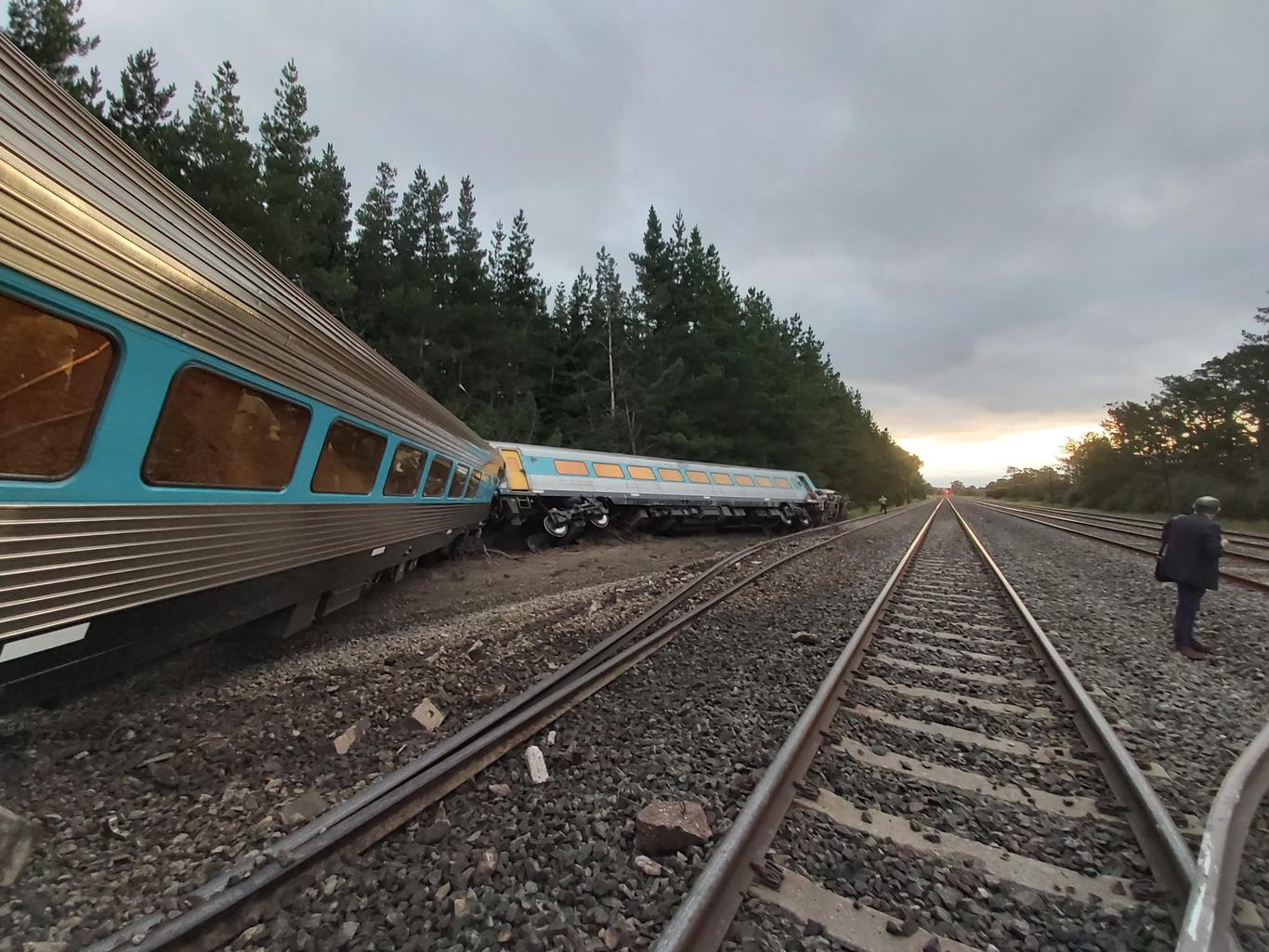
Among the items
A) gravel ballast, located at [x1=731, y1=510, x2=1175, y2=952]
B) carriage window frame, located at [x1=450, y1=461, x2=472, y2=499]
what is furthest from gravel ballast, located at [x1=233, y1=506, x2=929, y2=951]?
carriage window frame, located at [x1=450, y1=461, x2=472, y2=499]

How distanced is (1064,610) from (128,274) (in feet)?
31.1

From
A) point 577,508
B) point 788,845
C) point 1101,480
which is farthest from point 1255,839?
point 1101,480

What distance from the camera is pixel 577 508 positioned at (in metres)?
14.2

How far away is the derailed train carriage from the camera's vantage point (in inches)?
539

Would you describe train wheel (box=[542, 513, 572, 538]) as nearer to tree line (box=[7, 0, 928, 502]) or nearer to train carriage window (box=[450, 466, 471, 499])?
train carriage window (box=[450, 466, 471, 499])

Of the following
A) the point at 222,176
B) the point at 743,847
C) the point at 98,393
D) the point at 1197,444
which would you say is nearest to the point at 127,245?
the point at 98,393

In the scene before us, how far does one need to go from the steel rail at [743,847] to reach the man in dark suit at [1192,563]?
4.11 meters

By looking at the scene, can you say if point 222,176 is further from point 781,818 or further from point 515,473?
point 781,818

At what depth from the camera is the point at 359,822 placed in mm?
2648

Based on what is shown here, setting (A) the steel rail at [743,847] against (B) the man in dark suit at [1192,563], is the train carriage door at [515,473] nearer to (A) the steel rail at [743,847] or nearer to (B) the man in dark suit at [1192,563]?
(A) the steel rail at [743,847]

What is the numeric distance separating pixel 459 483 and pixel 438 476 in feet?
4.18

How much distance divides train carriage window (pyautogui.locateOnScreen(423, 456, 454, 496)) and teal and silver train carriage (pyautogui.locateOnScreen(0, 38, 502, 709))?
277 cm

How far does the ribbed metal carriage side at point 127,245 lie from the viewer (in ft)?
7.09

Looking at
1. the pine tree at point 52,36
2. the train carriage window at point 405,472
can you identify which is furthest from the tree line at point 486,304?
the train carriage window at point 405,472
